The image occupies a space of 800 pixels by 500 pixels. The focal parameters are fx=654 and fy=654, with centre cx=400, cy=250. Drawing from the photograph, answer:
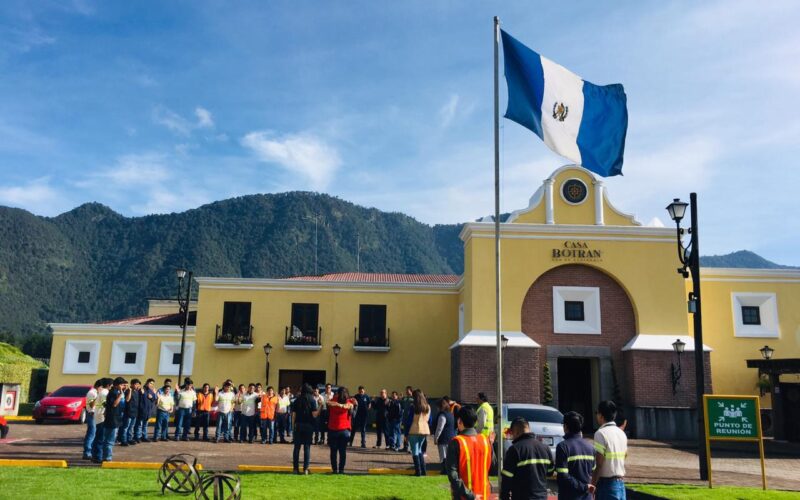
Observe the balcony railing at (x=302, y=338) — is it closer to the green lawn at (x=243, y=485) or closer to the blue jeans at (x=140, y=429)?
the blue jeans at (x=140, y=429)

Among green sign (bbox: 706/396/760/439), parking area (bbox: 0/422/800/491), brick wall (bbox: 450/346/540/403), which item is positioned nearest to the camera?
green sign (bbox: 706/396/760/439)

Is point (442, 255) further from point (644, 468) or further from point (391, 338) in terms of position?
point (644, 468)

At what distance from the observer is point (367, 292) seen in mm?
29984

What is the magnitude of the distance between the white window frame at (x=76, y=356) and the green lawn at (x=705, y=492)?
1126 inches

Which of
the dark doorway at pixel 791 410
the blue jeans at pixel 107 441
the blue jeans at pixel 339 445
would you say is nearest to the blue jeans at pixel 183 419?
the blue jeans at pixel 107 441

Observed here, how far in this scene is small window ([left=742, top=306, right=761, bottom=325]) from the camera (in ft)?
87.9

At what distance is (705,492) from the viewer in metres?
11.5

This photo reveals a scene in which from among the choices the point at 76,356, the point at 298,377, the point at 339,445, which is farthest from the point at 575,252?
the point at 76,356

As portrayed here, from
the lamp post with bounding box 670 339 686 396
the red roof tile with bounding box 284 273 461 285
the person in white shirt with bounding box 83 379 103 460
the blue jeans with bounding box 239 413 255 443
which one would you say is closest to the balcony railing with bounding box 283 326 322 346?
the red roof tile with bounding box 284 273 461 285

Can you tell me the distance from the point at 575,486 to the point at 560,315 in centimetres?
1851

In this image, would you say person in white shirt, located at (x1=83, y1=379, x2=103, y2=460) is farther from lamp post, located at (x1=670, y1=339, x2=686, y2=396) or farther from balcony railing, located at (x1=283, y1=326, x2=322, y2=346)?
lamp post, located at (x1=670, y1=339, x2=686, y2=396)

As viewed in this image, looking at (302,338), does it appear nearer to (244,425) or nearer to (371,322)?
(371,322)

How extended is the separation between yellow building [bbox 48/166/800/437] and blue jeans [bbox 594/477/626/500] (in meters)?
16.1

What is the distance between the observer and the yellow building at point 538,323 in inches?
934
